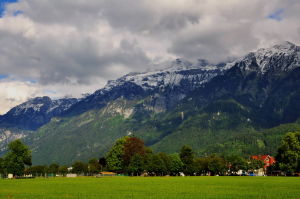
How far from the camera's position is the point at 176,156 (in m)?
174

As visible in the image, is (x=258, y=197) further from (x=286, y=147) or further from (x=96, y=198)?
(x=286, y=147)

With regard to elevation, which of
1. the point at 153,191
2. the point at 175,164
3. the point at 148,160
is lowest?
the point at 175,164

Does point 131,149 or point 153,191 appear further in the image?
point 131,149

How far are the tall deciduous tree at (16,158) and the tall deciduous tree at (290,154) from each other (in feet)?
348

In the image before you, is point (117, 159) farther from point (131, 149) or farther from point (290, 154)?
point (290, 154)

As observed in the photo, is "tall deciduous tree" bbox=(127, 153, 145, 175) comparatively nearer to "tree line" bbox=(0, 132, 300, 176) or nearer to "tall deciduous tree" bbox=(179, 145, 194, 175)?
"tree line" bbox=(0, 132, 300, 176)

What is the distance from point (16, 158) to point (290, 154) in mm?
111666

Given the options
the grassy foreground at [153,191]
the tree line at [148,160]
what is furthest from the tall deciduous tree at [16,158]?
the grassy foreground at [153,191]

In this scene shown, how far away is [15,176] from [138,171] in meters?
53.8

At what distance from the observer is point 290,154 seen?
148 m

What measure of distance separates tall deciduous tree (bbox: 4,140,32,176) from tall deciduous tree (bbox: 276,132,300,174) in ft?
348

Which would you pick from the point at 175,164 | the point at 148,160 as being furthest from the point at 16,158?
the point at 175,164

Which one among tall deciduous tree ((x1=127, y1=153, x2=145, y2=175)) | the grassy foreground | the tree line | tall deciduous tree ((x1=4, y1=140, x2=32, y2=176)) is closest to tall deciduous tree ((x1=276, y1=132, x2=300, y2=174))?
the tree line

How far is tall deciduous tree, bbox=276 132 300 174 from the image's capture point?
147m
